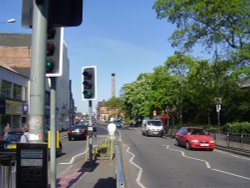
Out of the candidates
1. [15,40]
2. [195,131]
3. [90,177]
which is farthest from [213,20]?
[15,40]

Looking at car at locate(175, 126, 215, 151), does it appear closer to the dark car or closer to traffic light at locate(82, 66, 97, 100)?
the dark car

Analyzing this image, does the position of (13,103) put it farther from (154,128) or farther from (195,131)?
(195,131)

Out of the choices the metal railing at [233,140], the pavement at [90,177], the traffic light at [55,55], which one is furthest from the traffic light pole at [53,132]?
the metal railing at [233,140]

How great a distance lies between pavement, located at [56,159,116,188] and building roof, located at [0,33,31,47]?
5860 cm

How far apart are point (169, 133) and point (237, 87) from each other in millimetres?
10716

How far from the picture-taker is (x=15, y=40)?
238ft

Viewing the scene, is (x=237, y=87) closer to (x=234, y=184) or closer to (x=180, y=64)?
(x=180, y=64)

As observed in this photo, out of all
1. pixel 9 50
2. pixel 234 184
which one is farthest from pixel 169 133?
pixel 234 184

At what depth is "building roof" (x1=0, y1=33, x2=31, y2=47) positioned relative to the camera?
72.2 metres

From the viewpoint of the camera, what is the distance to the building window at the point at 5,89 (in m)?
42.8

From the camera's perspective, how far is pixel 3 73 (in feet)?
141

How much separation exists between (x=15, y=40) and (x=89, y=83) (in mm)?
60458

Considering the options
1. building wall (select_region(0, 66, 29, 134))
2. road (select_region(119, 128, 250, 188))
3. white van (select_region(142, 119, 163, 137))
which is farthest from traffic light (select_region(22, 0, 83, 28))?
white van (select_region(142, 119, 163, 137))

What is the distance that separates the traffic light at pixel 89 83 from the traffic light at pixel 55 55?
932cm
